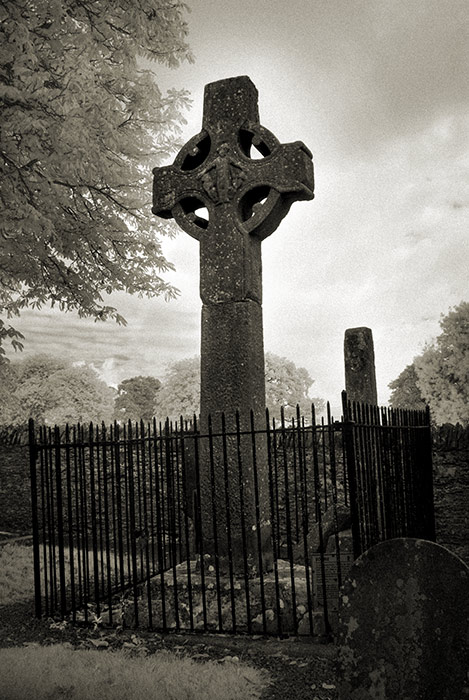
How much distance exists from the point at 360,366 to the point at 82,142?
595 centimetres

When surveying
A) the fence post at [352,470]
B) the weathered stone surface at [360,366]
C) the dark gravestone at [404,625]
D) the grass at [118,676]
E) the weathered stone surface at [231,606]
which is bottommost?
the grass at [118,676]

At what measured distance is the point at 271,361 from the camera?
38688mm

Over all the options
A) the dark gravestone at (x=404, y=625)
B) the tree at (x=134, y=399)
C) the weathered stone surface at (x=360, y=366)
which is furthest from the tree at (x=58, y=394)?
the dark gravestone at (x=404, y=625)

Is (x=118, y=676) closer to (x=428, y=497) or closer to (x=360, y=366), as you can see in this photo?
(x=428, y=497)

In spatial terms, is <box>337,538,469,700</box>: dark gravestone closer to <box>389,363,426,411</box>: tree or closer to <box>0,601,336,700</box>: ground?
<box>0,601,336,700</box>: ground

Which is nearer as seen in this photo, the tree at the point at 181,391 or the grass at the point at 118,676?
the grass at the point at 118,676

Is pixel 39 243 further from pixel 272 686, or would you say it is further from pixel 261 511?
pixel 272 686

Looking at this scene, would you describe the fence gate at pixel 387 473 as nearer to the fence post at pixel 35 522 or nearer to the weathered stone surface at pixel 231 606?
the weathered stone surface at pixel 231 606

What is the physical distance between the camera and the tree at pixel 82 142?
9383mm

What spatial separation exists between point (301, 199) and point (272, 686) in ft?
16.5

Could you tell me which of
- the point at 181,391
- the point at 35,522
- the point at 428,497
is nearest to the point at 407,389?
the point at 181,391

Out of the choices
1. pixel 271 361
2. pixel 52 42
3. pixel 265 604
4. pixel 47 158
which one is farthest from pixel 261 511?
pixel 271 361

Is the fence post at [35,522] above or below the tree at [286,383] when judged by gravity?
below

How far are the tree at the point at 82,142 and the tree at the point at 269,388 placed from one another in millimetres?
24721
